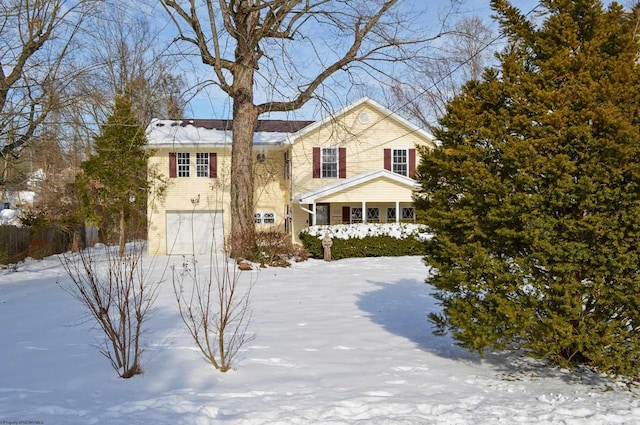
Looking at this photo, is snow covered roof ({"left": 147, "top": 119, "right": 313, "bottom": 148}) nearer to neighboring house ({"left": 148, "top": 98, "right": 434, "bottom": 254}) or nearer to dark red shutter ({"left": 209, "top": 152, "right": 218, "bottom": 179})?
neighboring house ({"left": 148, "top": 98, "right": 434, "bottom": 254})

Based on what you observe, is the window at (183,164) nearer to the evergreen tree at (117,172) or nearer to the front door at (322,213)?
the evergreen tree at (117,172)

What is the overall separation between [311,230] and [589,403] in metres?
14.9

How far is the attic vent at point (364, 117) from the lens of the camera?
71.2ft

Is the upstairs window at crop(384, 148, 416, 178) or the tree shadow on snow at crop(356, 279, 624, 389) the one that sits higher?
the upstairs window at crop(384, 148, 416, 178)

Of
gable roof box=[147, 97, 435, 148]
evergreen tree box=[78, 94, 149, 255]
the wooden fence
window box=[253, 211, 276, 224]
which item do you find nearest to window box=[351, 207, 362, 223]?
window box=[253, 211, 276, 224]

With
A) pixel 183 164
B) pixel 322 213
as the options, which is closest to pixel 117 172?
pixel 183 164

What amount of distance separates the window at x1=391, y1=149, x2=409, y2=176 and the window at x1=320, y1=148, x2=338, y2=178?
8.32 feet

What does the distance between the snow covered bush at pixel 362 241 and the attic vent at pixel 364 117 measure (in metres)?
5.13

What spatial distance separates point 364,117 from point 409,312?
573 inches

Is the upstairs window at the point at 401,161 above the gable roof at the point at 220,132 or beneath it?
beneath

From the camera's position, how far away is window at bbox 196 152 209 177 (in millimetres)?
21984

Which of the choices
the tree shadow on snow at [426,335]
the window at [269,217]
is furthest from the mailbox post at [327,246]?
the tree shadow on snow at [426,335]

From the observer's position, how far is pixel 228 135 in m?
22.3

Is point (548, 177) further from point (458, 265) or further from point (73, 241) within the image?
point (73, 241)
